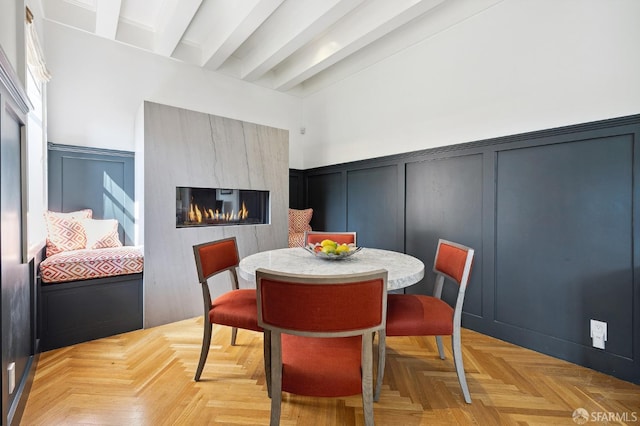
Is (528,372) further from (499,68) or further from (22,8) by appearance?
(22,8)

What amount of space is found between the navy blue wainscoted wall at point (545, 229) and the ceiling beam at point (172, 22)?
261cm

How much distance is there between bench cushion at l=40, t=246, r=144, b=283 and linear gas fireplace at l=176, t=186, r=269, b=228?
0.52 metres

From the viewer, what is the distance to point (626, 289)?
1.90 meters

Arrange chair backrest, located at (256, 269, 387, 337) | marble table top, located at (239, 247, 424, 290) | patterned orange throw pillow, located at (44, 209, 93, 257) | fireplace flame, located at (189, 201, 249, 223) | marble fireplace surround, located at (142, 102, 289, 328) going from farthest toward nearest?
fireplace flame, located at (189, 201, 249, 223) < marble fireplace surround, located at (142, 102, 289, 328) < patterned orange throw pillow, located at (44, 209, 93, 257) < marble table top, located at (239, 247, 424, 290) < chair backrest, located at (256, 269, 387, 337)

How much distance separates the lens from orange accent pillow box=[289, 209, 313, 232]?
4375 mm

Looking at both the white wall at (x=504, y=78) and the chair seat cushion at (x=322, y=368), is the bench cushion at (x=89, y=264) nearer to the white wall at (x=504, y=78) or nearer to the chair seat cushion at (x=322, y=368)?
the chair seat cushion at (x=322, y=368)

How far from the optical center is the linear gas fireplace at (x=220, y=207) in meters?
2.98

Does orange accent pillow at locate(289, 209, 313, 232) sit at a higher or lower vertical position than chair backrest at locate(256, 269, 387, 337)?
higher

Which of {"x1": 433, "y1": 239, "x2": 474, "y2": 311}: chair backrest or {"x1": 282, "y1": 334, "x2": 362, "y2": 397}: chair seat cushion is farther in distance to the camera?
{"x1": 433, "y1": 239, "x2": 474, "y2": 311}: chair backrest

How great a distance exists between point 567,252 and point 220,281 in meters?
3.18

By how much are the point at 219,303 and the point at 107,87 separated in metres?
2.93

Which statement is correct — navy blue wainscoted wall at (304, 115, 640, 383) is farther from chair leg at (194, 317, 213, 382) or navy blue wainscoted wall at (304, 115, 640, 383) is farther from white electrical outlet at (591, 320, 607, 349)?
chair leg at (194, 317, 213, 382)

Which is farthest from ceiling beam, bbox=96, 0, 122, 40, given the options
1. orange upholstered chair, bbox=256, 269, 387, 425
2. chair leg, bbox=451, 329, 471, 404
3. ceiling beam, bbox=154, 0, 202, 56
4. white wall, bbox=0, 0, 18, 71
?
chair leg, bbox=451, 329, 471, 404

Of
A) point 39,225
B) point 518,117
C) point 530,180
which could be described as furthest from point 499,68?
point 39,225
